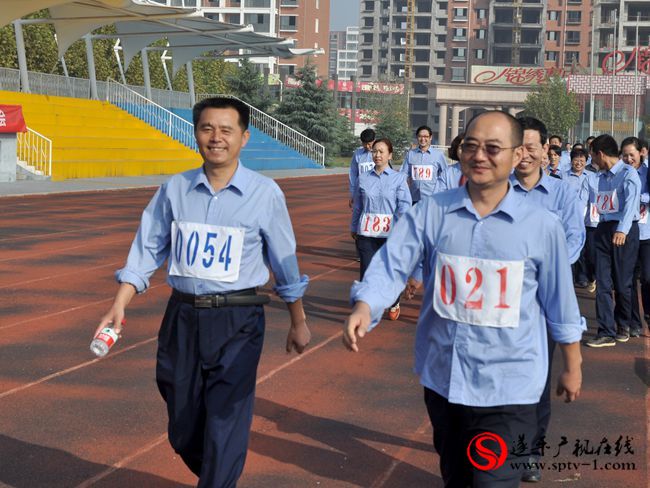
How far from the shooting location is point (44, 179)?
33156mm

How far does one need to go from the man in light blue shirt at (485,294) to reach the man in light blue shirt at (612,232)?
577 cm

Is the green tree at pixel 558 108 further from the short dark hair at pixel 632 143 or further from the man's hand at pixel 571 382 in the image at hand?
the man's hand at pixel 571 382

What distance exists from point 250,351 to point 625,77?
9937cm

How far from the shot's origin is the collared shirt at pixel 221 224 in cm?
468

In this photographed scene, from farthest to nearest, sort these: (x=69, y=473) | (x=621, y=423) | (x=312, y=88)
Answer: (x=312, y=88) → (x=621, y=423) → (x=69, y=473)

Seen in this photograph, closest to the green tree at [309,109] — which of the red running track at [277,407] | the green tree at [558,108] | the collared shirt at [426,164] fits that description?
the green tree at [558,108]

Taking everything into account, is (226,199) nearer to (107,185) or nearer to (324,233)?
(324,233)

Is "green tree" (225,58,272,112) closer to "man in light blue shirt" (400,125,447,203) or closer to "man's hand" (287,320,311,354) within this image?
"man in light blue shirt" (400,125,447,203)

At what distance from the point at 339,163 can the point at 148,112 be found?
24845 millimetres

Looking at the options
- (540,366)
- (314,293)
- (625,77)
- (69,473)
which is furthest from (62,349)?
(625,77)

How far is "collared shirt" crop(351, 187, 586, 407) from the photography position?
3910 mm

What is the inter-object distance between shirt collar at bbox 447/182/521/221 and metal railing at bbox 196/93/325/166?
173 feet

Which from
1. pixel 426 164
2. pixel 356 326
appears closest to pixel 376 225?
pixel 426 164

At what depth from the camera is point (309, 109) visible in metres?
59.2
